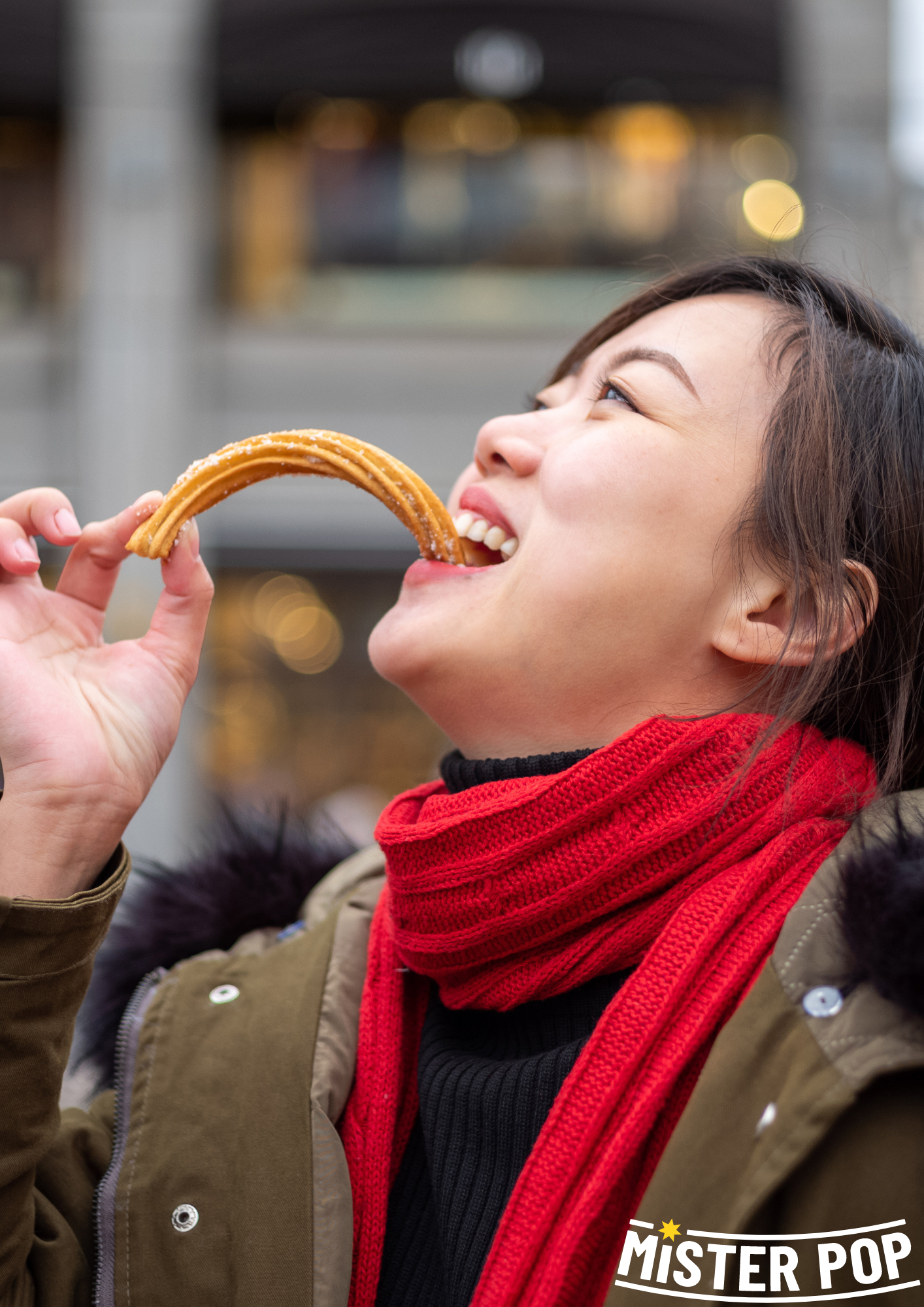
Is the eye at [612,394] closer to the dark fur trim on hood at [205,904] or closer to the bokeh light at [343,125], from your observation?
the dark fur trim on hood at [205,904]

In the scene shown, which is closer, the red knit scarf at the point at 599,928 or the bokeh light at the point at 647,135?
the red knit scarf at the point at 599,928

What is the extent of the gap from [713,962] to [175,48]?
384 inches

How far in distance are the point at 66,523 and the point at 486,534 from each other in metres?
0.61

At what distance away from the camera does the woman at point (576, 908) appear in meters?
1.13

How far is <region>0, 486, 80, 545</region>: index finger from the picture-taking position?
156 centimetres

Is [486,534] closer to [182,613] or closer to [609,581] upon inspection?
[609,581]

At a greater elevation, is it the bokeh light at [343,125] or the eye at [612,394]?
the bokeh light at [343,125]

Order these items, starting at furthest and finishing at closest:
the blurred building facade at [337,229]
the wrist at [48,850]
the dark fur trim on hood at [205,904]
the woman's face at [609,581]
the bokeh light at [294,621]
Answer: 1. the bokeh light at [294,621]
2. the blurred building facade at [337,229]
3. the dark fur trim on hood at [205,904]
4. the woman's face at [609,581]
5. the wrist at [48,850]

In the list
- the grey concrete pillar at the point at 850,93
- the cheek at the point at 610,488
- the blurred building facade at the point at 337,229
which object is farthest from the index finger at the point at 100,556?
the grey concrete pillar at the point at 850,93

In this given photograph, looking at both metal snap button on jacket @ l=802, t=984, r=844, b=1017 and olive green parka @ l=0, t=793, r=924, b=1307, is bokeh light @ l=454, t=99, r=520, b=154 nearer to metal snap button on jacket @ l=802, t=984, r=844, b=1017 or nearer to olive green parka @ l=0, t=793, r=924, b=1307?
olive green parka @ l=0, t=793, r=924, b=1307

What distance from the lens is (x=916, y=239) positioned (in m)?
8.72

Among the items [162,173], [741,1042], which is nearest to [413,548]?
[162,173]

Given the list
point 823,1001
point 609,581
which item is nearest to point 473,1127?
point 823,1001

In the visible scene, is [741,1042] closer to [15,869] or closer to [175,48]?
[15,869]
